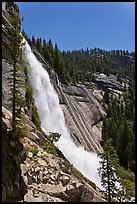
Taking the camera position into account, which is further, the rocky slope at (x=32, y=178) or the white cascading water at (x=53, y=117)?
the white cascading water at (x=53, y=117)

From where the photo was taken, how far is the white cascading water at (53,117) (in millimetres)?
52031

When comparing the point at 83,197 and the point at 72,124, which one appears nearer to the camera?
the point at 83,197

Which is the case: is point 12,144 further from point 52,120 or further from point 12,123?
point 52,120

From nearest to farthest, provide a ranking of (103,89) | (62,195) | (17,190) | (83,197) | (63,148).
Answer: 1. (17,190)
2. (62,195)
3. (83,197)
4. (63,148)
5. (103,89)

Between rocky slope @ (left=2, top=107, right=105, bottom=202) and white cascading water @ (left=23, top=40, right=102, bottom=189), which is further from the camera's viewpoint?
white cascading water @ (left=23, top=40, right=102, bottom=189)

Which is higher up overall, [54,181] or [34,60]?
[34,60]

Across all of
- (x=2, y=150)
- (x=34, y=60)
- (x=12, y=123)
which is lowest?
(x=2, y=150)

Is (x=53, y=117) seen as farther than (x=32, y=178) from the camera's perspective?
Yes

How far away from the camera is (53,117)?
→ 5866 centimetres

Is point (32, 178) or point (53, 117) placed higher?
point (53, 117)

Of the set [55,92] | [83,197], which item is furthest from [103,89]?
[83,197]

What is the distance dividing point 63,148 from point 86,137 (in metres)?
12.8

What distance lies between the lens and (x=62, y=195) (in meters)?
24.8

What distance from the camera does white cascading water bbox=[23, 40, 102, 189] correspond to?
171 feet
